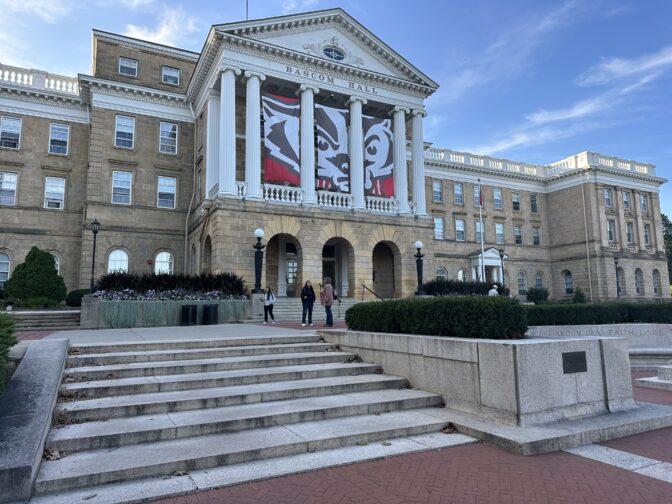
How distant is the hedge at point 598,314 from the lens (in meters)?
16.2

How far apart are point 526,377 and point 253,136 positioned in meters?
22.9

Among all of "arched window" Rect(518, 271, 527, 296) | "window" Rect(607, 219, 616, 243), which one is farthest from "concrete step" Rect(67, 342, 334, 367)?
"window" Rect(607, 219, 616, 243)

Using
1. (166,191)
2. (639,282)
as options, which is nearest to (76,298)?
(166,191)

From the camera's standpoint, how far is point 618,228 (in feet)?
170

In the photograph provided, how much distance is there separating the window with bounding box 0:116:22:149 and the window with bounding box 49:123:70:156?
5.98 ft

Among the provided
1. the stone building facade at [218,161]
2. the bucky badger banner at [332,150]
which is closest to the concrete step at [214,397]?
the stone building facade at [218,161]

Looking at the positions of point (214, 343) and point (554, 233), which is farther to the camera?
point (554, 233)

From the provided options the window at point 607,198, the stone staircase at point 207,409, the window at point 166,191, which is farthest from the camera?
the window at point 607,198

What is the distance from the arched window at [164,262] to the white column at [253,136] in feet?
32.1

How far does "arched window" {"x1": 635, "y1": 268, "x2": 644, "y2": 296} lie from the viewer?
173 feet

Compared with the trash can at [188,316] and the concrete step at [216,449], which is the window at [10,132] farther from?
the concrete step at [216,449]

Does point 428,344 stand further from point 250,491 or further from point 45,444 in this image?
point 45,444

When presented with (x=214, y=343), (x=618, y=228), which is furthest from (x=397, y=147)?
(x=618, y=228)

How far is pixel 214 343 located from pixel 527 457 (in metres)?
6.24
